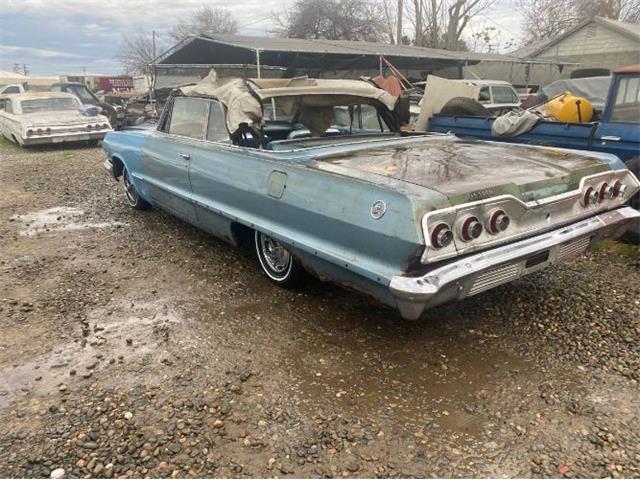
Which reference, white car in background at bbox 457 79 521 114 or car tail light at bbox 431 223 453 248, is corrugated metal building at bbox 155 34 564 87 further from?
car tail light at bbox 431 223 453 248

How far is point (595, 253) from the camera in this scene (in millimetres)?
4773

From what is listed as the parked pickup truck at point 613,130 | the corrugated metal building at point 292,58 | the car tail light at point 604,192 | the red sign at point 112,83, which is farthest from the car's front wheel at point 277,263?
the red sign at point 112,83

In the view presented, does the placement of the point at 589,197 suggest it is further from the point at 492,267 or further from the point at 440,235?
the point at 440,235

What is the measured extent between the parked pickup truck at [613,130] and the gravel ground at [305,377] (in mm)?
1809

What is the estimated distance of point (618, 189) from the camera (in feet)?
11.5

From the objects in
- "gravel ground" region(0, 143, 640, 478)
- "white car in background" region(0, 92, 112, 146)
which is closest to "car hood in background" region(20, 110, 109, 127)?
"white car in background" region(0, 92, 112, 146)

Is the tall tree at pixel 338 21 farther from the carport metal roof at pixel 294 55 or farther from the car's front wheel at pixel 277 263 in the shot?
the car's front wheel at pixel 277 263

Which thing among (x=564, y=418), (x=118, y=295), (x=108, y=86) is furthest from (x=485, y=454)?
(x=108, y=86)

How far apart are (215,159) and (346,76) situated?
16.1 meters

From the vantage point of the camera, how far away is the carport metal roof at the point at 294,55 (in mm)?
15656

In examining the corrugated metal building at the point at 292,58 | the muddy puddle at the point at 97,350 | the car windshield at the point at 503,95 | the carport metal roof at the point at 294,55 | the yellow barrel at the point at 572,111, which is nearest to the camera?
the muddy puddle at the point at 97,350

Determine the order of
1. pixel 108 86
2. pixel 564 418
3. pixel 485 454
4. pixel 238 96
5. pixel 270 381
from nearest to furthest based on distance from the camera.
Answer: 1. pixel 485 454
2. pixel 564 418
3. pixel 270 381
4. pixel 238 96
5. pixel 108 86

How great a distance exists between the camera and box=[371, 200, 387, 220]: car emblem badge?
104 inches

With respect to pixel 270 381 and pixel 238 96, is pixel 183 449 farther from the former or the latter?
pixel 238 96
